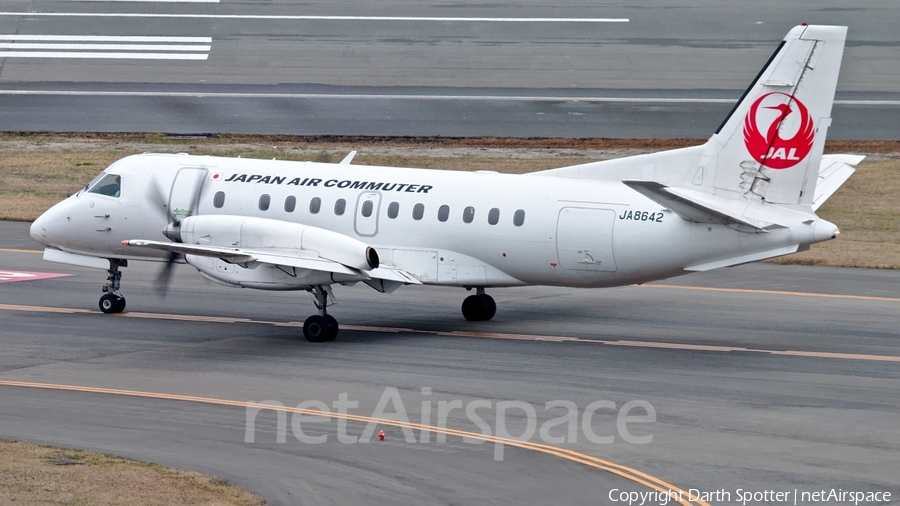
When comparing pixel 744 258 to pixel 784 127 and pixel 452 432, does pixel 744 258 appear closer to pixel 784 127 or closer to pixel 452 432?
pixel 784 127

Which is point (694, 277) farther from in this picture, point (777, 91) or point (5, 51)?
point (5, 51)

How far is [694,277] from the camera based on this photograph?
30641 millimetres

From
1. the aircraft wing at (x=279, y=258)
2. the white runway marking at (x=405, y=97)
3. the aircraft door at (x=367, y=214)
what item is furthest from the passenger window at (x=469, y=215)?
the white runway marking at (x=405, y=97)

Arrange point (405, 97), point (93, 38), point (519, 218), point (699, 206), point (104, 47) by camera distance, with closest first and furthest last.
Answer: point (699, 206) → point (519, 218) → point (405, 97) → point (104, 47) → point (93, 38)

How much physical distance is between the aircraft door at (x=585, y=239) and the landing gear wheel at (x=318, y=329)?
4772mm

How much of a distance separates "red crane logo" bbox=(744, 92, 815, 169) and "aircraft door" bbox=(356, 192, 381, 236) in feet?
25.1

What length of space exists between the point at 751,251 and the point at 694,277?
30.9 ft

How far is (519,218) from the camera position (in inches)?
908

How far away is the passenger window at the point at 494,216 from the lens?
2325cm

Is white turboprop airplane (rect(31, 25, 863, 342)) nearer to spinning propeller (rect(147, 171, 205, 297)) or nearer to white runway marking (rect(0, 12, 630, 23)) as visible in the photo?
spinning propeller (rect(147, 171, 205, 297))

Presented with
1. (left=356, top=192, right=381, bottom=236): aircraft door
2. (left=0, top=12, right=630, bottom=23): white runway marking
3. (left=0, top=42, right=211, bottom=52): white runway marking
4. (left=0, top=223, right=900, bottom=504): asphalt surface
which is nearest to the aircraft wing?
(left=356, top=192, right=381, bottom=236): aircraft door

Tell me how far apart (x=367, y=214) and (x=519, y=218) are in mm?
3343

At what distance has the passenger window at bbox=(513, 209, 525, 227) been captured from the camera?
23.0 metres

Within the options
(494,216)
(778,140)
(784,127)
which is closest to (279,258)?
(494,216)
